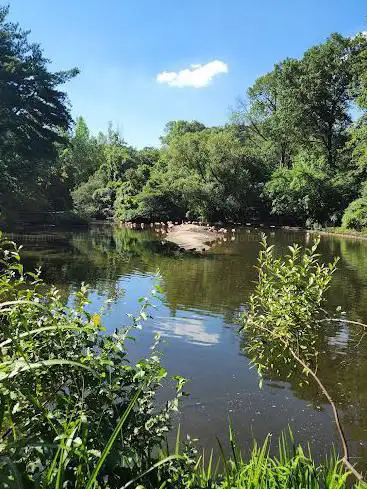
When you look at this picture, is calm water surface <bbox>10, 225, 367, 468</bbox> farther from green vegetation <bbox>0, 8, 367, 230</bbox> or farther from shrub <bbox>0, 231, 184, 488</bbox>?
green vegetation <bbox>0, 8, 367, 230</bbox>

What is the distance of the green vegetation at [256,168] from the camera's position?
3519 centimetres

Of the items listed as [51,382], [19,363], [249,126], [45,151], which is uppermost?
[249,126]

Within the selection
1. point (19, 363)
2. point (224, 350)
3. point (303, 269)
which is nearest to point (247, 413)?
point (224, 350)

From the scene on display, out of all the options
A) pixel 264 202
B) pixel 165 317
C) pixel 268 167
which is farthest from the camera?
pixel 268 167

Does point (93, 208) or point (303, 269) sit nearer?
point (303, 269)

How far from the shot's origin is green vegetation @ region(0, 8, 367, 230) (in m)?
35.2

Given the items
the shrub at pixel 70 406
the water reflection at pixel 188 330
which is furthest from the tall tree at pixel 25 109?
the shrub at pixel 70 406

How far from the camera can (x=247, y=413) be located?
269 inches

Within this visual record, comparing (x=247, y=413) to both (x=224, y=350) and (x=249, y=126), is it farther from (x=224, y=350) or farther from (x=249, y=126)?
(x=249, y=126)

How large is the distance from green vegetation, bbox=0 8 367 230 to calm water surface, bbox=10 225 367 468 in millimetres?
14832

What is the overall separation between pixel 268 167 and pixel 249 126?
336 inches

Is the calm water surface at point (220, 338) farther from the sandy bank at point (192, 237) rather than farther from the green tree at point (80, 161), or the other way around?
the green tree at point (80, 161)

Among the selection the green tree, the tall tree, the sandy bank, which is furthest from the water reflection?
the green tree

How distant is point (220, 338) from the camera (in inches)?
406
